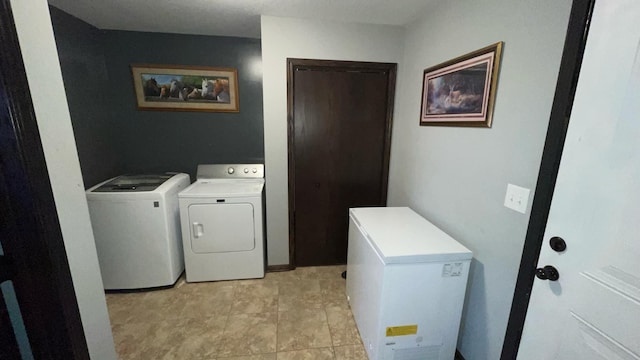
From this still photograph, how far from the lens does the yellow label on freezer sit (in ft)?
4.39

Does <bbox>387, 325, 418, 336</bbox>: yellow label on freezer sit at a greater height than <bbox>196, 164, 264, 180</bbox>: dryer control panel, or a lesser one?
lesser

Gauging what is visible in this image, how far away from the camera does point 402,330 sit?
1.34 metres

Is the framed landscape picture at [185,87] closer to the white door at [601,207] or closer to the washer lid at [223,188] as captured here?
the washer lid at [223,188]

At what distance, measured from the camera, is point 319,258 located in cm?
262

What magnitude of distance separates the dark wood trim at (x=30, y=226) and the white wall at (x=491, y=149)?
1.87 m

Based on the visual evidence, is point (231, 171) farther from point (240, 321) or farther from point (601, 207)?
point (601, 207)

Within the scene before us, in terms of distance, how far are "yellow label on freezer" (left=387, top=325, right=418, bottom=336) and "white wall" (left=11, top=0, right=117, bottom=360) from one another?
1.39m

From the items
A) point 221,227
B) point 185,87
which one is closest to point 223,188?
point 221,227

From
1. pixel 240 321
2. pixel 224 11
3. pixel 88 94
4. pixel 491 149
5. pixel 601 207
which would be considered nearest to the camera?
pixel 601 207

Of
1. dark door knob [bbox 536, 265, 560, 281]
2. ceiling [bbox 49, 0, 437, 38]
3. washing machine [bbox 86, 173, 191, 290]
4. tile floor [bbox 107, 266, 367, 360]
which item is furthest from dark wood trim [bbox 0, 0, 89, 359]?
dark door knob [bbox 536, 265, 560, 281]

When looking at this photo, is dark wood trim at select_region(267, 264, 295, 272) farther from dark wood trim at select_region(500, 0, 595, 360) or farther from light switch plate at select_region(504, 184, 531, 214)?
light switch plate at select_region(504, 184, 531, 214)

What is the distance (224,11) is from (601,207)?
2.52 metres

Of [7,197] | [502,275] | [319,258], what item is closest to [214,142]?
[319,258]

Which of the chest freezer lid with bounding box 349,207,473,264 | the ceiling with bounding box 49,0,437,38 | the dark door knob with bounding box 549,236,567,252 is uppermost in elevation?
the ceiling with bounding box 49,0,437,38
